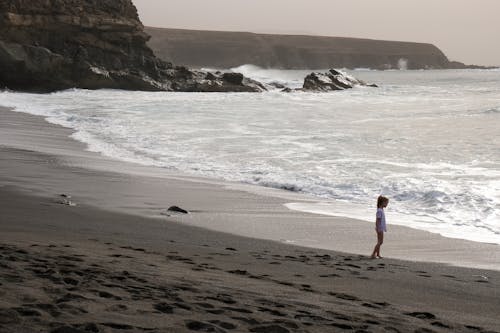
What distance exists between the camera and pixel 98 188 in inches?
431

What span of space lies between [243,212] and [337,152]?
7427 millimetres

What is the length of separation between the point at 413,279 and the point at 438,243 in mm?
2130

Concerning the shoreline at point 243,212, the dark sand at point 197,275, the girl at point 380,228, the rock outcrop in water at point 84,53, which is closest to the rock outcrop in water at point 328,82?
the rock outcrop in water at point 84,53

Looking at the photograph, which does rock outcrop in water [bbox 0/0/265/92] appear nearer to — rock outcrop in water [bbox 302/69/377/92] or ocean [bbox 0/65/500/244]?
rock outcrop in water [bbox 302/69/377/92]

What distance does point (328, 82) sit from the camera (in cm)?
6144

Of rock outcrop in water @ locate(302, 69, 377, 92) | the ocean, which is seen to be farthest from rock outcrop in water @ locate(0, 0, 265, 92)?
the ocean

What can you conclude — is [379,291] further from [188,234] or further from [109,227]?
[109,227]

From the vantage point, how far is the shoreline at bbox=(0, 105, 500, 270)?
7.85 m

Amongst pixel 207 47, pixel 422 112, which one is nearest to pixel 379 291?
pixel 422 112

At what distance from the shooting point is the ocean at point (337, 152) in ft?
34.6

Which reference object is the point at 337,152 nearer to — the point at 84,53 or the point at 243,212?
the point at 243,212

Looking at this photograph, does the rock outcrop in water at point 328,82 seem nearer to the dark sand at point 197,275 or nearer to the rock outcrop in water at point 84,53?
the rock outcrop in water at point 84,53

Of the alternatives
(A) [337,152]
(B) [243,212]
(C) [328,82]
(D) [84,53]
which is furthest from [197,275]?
(C) [328,82]

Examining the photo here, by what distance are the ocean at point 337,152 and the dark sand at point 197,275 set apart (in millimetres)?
1562
